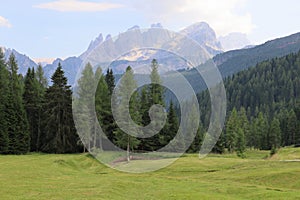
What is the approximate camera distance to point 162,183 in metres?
38.5

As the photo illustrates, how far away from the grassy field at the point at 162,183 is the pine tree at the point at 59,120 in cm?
1730

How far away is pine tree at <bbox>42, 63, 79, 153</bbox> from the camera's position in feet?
229

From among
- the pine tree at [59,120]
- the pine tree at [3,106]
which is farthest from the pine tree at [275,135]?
the pine tree at [3,106]

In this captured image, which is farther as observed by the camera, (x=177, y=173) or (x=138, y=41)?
(x=177, y=173)

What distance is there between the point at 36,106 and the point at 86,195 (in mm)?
52719

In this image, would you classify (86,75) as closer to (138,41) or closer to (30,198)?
(138,41)

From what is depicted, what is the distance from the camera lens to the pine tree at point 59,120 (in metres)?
69.8

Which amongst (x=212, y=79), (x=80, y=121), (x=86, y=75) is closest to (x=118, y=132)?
Answer: (x=80, y=121)

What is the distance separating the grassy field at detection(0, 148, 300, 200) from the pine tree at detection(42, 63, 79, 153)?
56.8 ft

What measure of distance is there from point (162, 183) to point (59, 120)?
37395 mm

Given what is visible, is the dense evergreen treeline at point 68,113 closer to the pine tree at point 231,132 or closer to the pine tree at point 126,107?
the pine tree at point 126,107

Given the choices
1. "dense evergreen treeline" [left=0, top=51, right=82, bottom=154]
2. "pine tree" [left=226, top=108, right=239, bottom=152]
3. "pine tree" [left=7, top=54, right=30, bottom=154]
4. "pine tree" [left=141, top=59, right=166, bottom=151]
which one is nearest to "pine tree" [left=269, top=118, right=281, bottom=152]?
"pine tree" [left=226, top=108, right=239, bottom=152]

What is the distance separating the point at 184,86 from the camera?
4134 centimetres

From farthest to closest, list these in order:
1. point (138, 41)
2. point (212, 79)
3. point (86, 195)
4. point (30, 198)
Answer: point (212, 79) → point (138, 41) → point (86, 195) → point (30, 198)
